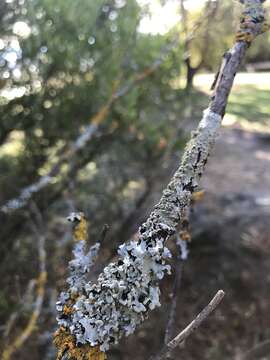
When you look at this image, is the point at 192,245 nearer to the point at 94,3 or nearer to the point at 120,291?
the point at 94,3

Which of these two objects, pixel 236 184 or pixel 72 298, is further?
pixel 236 184

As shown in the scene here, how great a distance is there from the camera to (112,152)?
3.75m

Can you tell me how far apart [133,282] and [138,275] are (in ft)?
0.04

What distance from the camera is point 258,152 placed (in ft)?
20.7

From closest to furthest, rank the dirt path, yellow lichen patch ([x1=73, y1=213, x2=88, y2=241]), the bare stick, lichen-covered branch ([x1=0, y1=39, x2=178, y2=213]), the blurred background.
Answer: yellow lichen patch ([x1=73, y1=213, x2=88, y2=241])
the bare stick
lichen-covered branch ([x1=0, y1=39, x2=178, y2=213])
the blurred background
the dirt path

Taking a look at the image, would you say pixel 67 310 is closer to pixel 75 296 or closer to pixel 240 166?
pixel 75 296

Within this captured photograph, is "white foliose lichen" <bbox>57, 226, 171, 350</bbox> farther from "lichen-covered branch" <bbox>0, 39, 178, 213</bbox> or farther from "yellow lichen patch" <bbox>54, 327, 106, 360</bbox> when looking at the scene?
"lichen-covered branch" <bbox>0, 39, 178, 213</bbox>

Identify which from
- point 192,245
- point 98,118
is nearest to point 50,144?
point 192,245

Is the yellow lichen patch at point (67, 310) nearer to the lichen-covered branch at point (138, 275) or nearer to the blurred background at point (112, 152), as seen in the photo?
the lichen-covered branch at point (138, 275)

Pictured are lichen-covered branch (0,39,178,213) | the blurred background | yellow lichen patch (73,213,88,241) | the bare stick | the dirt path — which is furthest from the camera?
the dirt path

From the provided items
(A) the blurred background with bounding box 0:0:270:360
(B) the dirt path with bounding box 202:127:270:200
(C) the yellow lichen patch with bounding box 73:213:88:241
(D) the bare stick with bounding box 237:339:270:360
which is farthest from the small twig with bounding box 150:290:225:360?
Result: (B) the dirt path with bounding box 202:127:270:200

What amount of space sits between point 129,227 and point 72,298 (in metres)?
2.50

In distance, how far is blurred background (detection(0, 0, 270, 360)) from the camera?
279 cm

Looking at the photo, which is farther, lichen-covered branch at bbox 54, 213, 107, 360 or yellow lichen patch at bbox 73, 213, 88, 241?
yellow lichen patch at bbox 73, 213, 88, 241
